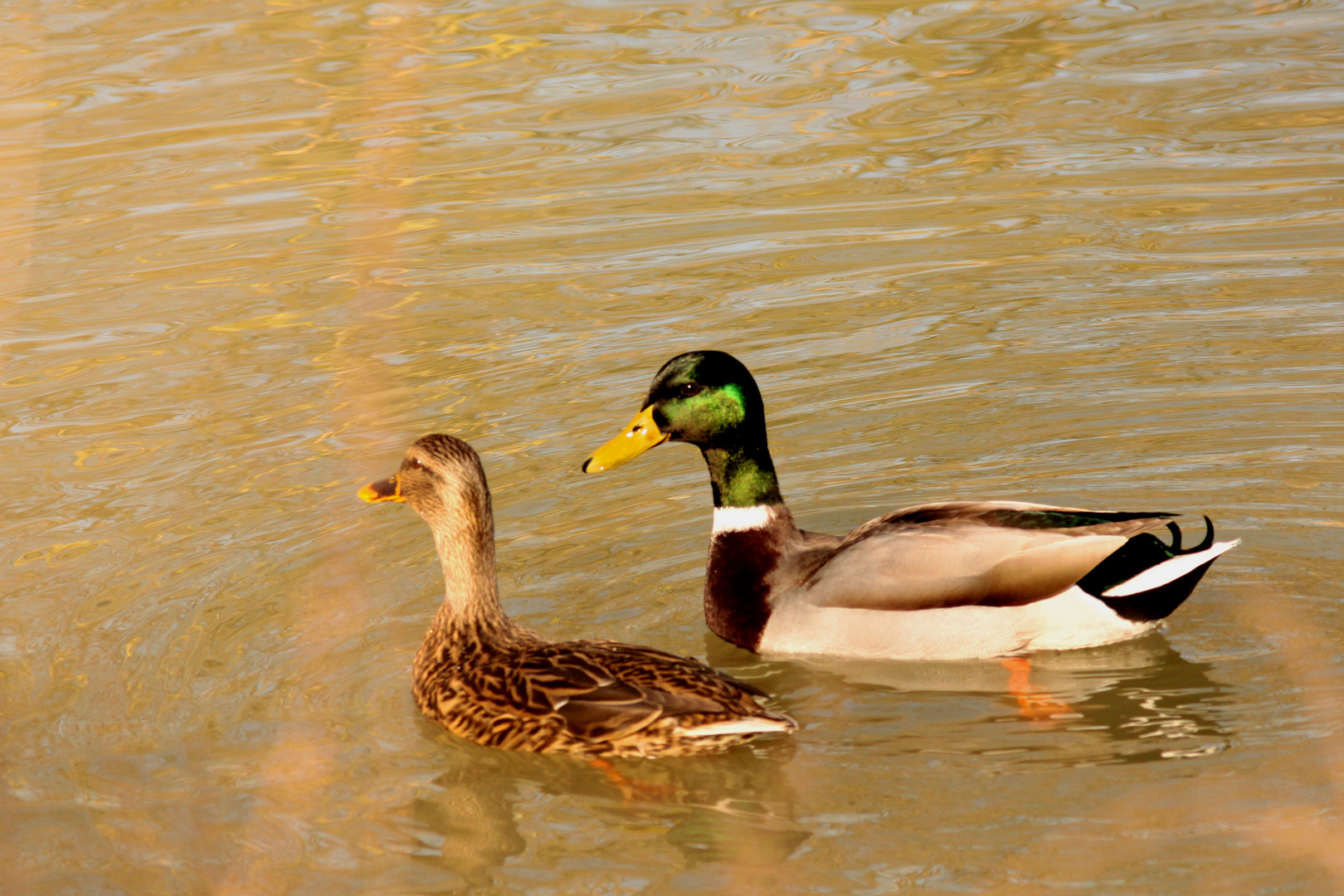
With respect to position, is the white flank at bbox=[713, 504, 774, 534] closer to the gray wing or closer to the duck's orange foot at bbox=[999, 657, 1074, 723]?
the gray wing

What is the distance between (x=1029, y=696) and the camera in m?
6.09

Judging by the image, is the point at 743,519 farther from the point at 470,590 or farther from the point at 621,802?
the point at 621,802

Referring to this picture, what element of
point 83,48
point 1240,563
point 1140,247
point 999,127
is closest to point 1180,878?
point 1240,563

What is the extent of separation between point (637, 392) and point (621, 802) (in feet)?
12.6

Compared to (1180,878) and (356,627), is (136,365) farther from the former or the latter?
(1180,878)

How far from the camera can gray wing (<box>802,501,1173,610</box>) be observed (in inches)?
250

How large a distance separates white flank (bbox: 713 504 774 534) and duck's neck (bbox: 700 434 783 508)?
21 mm

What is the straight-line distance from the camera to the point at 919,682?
246 inches

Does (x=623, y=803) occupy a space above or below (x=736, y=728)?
below

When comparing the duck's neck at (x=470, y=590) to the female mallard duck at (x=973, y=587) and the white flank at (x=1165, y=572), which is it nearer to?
the female mallard duck at (x=973, y=587)

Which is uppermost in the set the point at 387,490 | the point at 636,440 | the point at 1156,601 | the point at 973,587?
the point at 387,490

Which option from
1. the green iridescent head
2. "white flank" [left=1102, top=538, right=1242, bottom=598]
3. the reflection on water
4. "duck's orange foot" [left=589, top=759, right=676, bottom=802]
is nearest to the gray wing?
"white flank" [left=1102, top=538, right=1242, bottom=598]

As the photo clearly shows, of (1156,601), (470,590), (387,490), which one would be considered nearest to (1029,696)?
(1156,601)

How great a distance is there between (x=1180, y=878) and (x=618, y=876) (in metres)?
1.51
